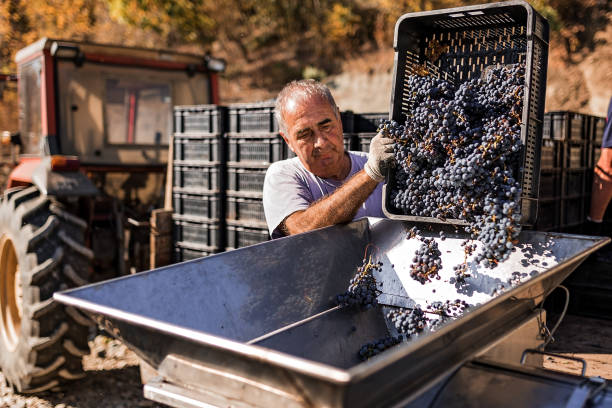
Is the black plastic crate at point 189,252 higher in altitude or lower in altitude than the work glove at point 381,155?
lower

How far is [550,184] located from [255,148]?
1855mm

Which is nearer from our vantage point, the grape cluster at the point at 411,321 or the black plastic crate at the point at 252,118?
the grape cluster at the point at 411,321

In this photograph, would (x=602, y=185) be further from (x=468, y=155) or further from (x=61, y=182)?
(x=61, y=182)

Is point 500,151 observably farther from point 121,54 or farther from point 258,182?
point 121,54

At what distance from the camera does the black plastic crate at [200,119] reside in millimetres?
3996

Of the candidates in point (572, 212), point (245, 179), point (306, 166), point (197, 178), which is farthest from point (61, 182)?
point (572, 212)

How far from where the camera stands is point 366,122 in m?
4.03

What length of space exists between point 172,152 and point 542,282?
10.7 feet

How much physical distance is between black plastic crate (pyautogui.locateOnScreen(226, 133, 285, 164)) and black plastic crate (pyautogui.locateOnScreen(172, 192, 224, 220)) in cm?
31

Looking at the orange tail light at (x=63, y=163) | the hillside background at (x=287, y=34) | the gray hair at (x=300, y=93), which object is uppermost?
the hillside background at (x=287, y=34)

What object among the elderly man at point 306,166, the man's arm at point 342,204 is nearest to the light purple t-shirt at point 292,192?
the elderly man at point 306,166

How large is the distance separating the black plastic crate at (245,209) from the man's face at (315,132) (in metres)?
1.03

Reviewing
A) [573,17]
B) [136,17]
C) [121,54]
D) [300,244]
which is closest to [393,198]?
[300,244]

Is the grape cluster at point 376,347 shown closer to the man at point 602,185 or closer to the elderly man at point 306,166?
the elderly man at point 306,166
